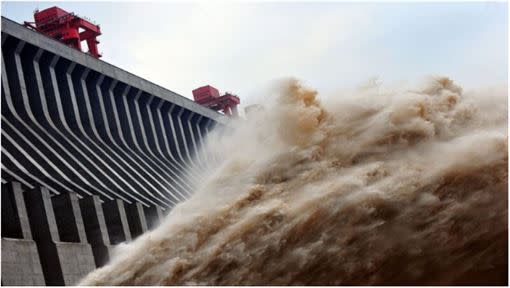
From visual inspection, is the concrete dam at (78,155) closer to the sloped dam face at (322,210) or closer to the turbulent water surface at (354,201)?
the sloped dam face at (322,210)

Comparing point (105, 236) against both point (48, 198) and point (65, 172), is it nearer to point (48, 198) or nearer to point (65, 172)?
point (48, 198)

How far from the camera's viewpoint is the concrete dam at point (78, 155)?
36719mm

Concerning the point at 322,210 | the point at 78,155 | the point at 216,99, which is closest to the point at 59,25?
the point at 78,155

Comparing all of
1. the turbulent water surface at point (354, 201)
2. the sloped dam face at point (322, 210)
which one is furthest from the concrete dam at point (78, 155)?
the turbulent water surface at point (354, 201)

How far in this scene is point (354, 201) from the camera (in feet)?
87.6

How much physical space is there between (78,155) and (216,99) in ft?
127

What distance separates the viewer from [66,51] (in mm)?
57812

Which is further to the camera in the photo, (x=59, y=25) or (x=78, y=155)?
(x=59, y=25)

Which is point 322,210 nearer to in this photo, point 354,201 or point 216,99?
point 354,201

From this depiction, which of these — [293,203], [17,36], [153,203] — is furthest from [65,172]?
[293,203]

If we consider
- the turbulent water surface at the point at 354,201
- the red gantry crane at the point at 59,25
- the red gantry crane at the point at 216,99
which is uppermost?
the red gantry crane at the point at 59,25

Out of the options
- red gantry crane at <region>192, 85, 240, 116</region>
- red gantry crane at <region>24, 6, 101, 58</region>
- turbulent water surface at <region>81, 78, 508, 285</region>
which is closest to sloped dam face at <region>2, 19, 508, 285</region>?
turbulent water surface at <region>81, 78, 508, 285</region>

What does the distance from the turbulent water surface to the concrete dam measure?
18.5 ft

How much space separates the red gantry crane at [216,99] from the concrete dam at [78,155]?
34.3 ft
